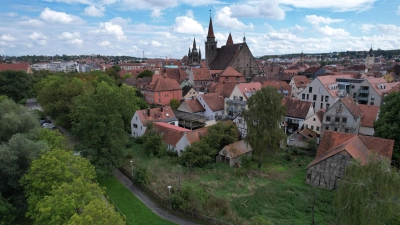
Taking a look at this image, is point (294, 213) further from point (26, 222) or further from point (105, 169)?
point (26, 222)

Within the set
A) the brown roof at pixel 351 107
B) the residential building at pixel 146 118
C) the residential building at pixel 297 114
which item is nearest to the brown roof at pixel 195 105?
the residential building at pixel 146 118

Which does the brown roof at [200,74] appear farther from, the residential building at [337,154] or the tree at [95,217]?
the tree at [95,217]

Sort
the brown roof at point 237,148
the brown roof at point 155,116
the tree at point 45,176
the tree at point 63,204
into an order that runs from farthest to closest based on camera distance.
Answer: the brown roof at point 155,116 → the brown roof at point 237,148 → the tree at point 45,176 → the tree at point 63,204

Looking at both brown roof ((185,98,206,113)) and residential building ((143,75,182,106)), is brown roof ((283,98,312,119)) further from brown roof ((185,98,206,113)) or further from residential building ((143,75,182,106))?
residential building ((143,75,182,106))

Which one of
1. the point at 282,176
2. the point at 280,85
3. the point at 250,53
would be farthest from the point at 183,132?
the point at 250,53

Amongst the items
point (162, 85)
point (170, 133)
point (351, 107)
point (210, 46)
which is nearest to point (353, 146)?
point (351, 107)

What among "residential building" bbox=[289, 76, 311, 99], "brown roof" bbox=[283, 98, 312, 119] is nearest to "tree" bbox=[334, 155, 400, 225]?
"brown roof" bbox=[283, 98, 312, 119]
